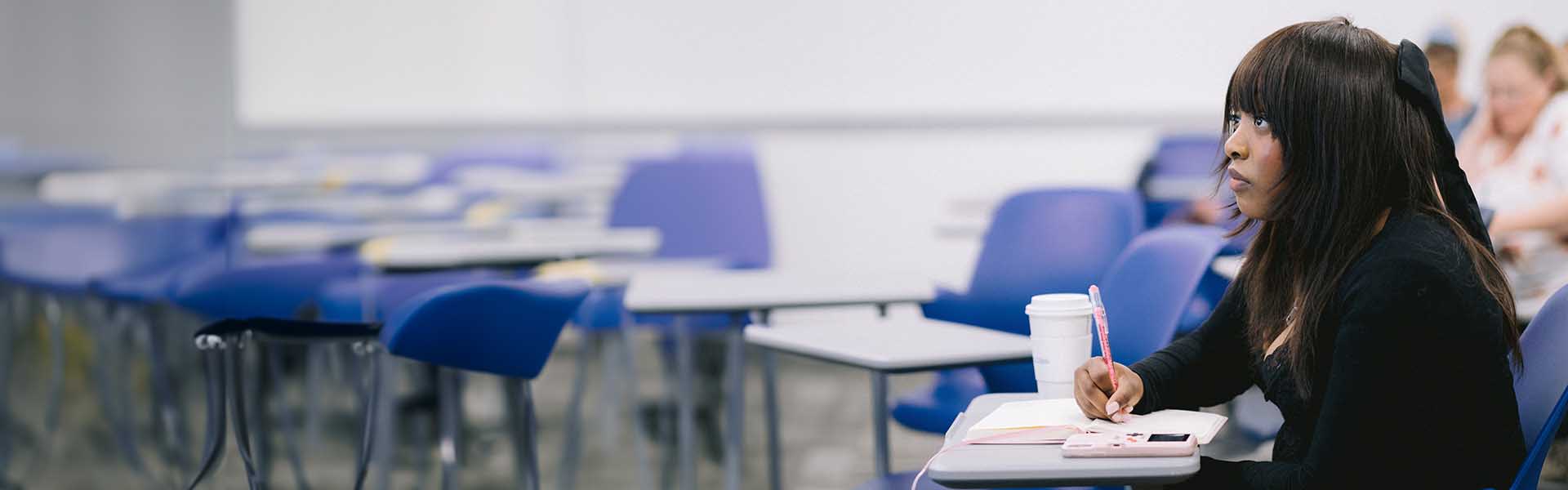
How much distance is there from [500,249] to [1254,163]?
2545 millimetres

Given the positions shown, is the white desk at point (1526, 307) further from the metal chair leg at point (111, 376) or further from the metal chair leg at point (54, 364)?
the metal chair leg at point (54, 364)

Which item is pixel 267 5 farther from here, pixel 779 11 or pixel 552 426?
pixel 552 426

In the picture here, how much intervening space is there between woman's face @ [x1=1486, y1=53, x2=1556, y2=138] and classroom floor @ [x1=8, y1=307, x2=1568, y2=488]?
0.91 metres

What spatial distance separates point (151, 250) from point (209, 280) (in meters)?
1.66

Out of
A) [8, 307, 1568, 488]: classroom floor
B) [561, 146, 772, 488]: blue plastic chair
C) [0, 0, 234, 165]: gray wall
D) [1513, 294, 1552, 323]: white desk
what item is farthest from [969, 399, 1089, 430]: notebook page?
[0, 0, 234, 165]: gray wall

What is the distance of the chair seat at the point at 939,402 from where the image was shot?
2.95 metres

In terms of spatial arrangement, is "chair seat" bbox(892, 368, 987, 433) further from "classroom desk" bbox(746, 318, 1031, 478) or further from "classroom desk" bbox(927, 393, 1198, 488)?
"classroom desk" bbox(927, 393, 1198, 488)

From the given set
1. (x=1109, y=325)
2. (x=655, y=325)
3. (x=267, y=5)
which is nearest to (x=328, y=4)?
(x=267, y=5)

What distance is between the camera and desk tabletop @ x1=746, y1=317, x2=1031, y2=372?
2129 mm

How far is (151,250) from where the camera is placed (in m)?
5.14

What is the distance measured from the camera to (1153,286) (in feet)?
7.33

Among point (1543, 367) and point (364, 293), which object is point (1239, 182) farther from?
point (364, 293)

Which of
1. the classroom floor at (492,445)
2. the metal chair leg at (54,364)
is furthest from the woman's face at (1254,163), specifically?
the metal chair leg at (54,364)

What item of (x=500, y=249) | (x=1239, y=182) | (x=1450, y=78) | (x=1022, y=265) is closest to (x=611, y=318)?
(x=500, y=249)
